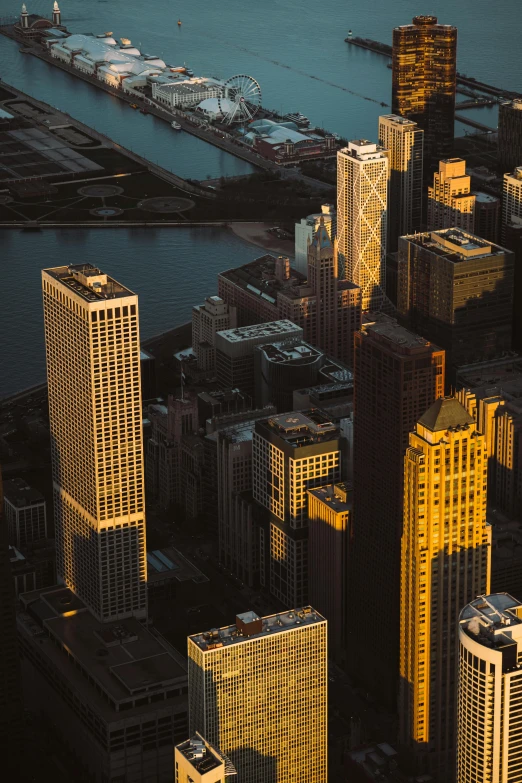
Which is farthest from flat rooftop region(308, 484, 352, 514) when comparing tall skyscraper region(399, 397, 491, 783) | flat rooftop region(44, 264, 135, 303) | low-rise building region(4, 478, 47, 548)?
low-rise building region(4, 478, 47, 548)

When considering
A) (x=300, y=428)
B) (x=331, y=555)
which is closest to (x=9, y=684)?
(x=331, y=555)

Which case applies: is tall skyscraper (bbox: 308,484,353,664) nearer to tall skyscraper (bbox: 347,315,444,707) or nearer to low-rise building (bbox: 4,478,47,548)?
tall skyscraper (bbox: 347,315,444,707)

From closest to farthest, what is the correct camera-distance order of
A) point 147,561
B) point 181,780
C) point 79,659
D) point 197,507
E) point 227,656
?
point 181,780, point 227,656, point 79,659, point 147,561, point 197,507

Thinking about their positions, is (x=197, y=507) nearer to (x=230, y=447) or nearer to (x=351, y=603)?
(x=230, y=447)

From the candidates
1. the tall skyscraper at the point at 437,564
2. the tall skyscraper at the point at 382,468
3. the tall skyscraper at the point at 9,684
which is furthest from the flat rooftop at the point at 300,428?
the tall skyscraper at the point at 9,684

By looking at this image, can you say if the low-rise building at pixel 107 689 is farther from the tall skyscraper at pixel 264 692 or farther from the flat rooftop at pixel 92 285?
the flat rooftop at pixel 92 285

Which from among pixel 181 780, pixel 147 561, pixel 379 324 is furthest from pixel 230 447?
pixel 181 780

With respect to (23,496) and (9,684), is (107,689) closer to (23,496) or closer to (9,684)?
(9,684)
